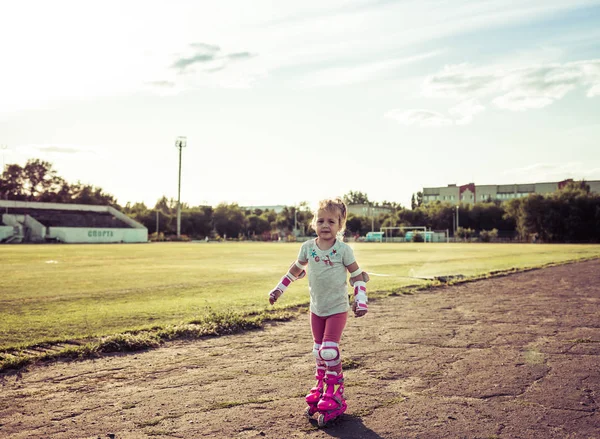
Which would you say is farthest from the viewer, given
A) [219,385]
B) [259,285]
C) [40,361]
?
[259,285]

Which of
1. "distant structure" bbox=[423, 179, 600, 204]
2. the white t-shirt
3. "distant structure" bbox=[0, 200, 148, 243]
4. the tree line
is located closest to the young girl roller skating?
the white t-shirt

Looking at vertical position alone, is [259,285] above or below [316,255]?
below

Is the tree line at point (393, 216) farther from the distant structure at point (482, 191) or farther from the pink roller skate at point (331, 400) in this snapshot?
the pink roller skate at point (331, 400)

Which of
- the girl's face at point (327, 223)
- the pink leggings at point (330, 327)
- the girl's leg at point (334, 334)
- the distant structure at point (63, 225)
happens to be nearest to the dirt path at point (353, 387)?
the girl's leg at point (334, 334)

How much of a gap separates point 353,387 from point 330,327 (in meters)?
0.85

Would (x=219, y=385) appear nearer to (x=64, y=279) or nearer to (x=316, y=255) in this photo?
(x=316, y=255)

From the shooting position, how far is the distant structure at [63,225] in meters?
76.5

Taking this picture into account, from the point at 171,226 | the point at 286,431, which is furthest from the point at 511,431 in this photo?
the point at 171,226

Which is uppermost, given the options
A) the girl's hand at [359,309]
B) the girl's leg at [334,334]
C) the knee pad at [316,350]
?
the girl's hand at [359,309]

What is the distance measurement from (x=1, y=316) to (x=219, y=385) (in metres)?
6.84

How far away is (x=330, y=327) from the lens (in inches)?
190

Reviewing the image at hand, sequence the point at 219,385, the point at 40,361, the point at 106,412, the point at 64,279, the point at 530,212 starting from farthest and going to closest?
the point at 530,212
the point at 64,279
the point at 40,361
the point at 219,385
the point at 106,412

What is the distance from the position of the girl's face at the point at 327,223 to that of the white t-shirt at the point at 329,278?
0.15m

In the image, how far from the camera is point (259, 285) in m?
16.4
